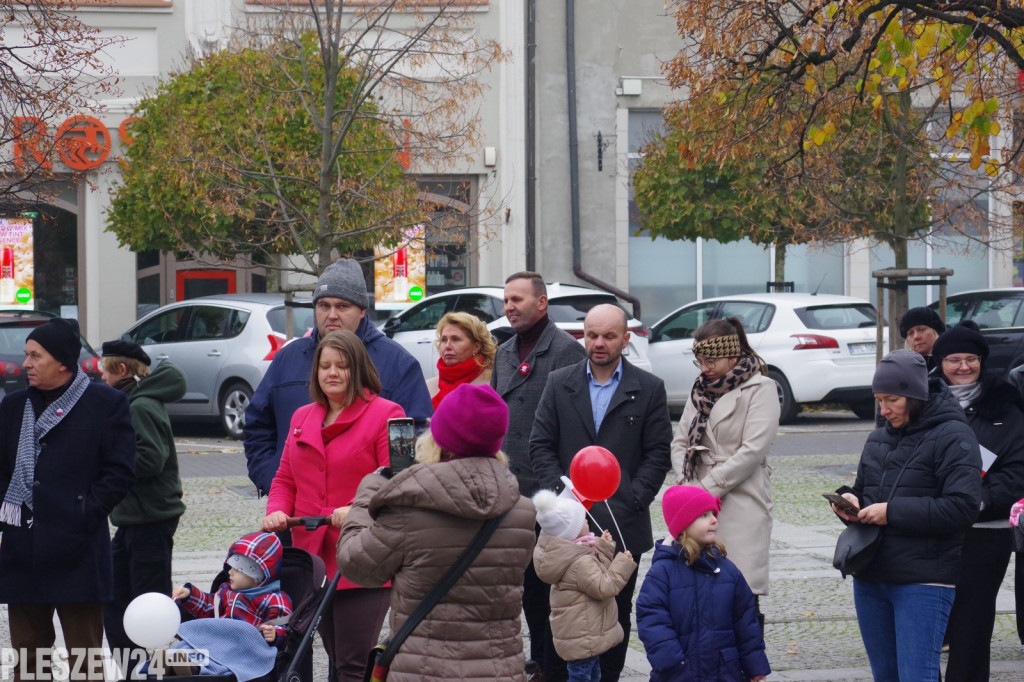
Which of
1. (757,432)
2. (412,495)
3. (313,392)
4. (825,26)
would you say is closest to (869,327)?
(825,26)

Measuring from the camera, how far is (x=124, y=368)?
698 cm

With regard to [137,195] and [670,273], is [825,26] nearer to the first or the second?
[137,195]

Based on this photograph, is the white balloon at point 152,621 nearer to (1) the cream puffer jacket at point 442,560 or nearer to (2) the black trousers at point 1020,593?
(1) the cream puffer jacket at point 442,560

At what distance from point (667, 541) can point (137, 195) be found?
15740 millimetres

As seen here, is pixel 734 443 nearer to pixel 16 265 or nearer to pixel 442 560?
pixel 442 560

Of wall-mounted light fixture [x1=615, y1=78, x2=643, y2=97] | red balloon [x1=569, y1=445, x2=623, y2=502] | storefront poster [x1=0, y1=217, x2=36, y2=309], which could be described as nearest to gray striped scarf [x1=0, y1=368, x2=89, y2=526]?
red balloon [x1=569, y1=445, x2=623, y2=502]

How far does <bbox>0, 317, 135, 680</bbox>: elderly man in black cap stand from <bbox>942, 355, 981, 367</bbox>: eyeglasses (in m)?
3.65

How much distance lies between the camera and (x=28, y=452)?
577cm

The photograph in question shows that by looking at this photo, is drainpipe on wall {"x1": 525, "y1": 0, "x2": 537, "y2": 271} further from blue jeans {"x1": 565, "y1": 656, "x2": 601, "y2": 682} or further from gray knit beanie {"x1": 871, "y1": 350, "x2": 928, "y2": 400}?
gray knit beanie {"x1": 871, "y1": 350, "x2": 928, "y2": 400}

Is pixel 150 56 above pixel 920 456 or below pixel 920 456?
above

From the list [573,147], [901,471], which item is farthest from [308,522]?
[573,147]

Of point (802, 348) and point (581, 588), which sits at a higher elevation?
point (802, 348)

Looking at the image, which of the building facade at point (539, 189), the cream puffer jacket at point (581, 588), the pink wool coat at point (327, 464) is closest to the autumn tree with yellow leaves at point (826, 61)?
the cream puffer jacket at point (581, 588)

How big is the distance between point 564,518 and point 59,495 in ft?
6.94
